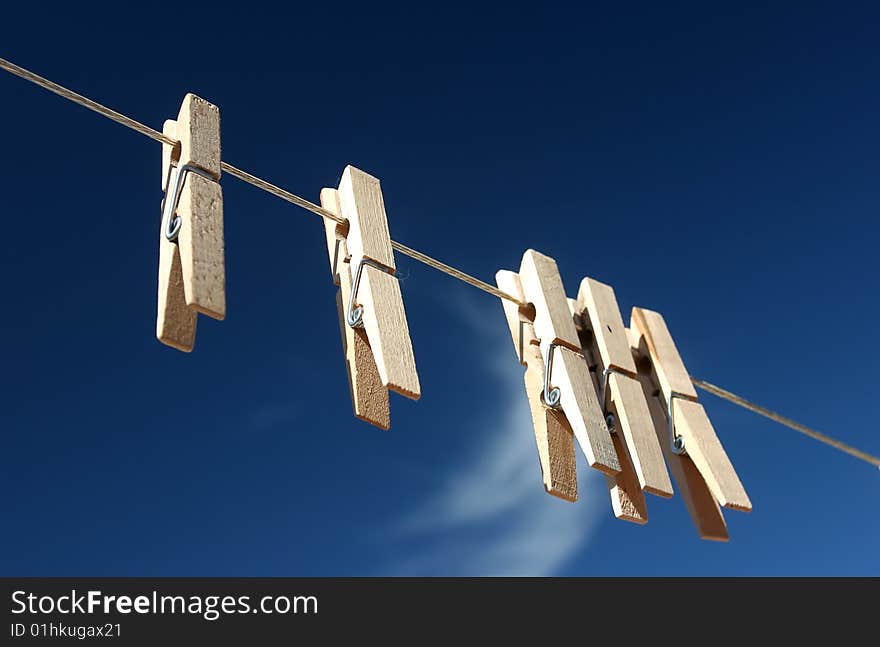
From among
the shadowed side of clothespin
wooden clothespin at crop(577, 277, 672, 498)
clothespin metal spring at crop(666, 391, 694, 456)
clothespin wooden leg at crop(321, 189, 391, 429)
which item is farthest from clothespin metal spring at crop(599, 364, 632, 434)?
the shadowed side of clothespin

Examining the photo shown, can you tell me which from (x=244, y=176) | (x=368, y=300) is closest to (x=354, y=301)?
(x=368, y=300)

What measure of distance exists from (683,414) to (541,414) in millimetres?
267

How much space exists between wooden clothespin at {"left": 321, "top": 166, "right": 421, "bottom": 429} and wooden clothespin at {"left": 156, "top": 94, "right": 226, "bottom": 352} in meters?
0.21

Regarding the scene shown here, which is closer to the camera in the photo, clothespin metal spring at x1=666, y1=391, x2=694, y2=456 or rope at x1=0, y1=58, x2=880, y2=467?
rope at x1=0, y1=58, x2=880, y2=467

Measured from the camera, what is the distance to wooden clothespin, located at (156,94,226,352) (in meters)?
0.97

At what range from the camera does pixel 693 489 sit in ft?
4.81

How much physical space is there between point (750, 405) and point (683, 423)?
30 centimetres

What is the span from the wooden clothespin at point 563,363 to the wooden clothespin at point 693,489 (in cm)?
15

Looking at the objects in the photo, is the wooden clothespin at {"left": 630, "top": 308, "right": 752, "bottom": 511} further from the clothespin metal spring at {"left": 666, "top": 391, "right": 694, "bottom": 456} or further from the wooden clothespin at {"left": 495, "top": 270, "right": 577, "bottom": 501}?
the wooden clothespin at {"left": 495, "top": 270, "right": 577, "bottom": 501}

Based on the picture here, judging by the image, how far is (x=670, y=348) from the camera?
1651mm

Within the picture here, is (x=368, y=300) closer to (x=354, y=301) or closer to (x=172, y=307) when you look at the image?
(x=354, y=301)
